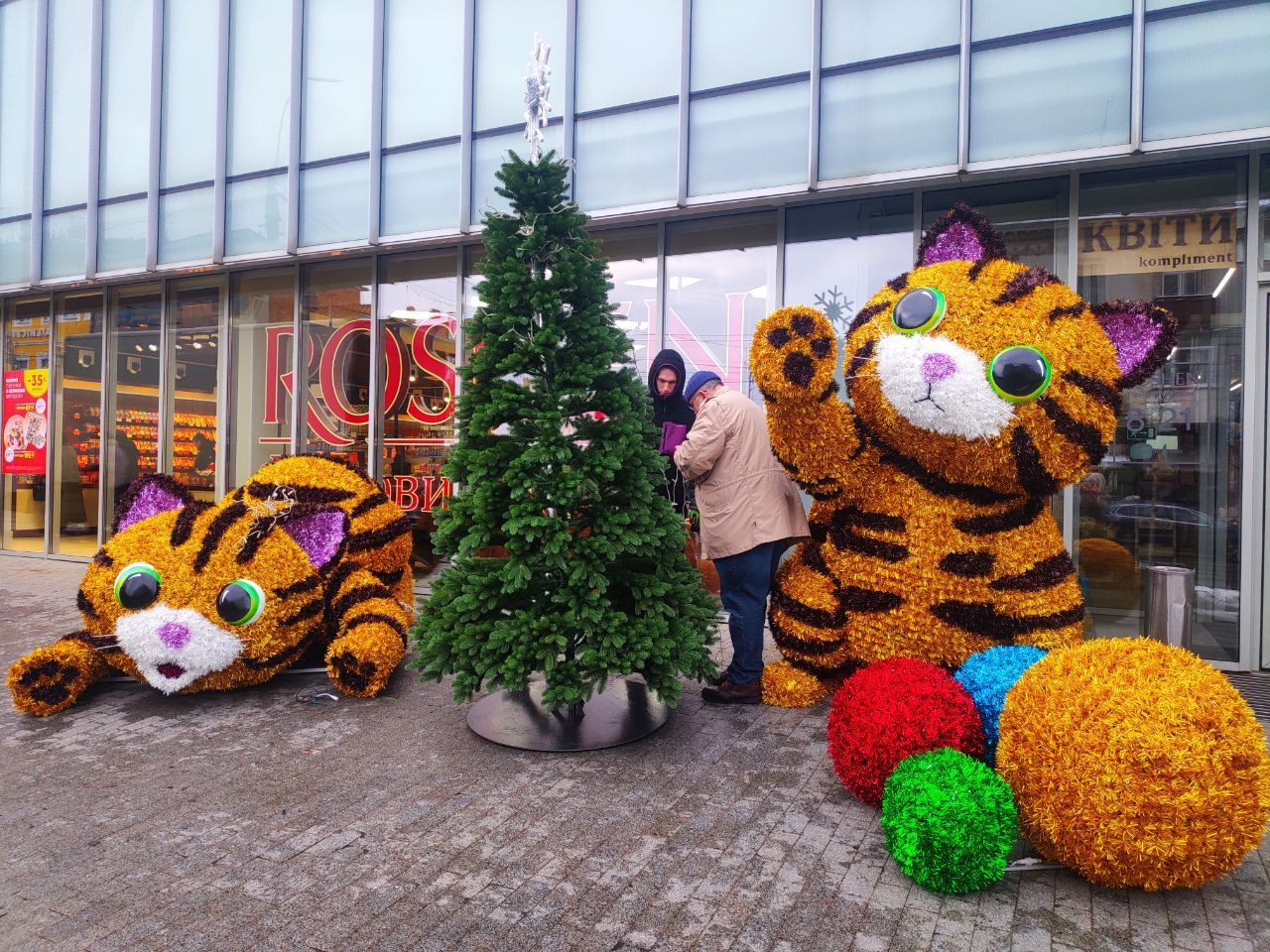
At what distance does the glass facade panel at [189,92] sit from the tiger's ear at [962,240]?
8.51 meters

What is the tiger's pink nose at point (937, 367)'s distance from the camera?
3.60 meters

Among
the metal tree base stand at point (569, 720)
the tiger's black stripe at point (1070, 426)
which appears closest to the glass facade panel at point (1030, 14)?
the tiger's black stripe at point (1070, 426)

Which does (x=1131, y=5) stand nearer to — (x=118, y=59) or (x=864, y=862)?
(x=864, y=862)

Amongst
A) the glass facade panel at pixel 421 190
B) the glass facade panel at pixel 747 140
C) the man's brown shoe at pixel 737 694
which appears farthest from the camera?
the glass facade panel at pixel 421 190

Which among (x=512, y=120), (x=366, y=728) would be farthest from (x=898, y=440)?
(x=512, y=120)

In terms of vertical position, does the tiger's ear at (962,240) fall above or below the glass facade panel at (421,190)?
below

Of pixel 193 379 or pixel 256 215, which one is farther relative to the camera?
pixel 193 379

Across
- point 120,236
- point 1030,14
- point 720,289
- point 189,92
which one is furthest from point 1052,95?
point 120,236

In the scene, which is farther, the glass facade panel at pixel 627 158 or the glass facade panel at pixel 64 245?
the glass facade panel at pixel 64 245

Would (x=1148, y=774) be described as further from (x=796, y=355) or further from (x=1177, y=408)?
(x=1177, y=408)

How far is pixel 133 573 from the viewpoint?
166 inches

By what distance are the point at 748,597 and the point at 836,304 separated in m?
→ 3.49

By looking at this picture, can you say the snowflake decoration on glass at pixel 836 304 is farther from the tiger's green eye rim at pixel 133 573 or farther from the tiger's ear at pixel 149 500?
the tiger's green eye rim at pixel 133 573

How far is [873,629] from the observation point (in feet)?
13.1
